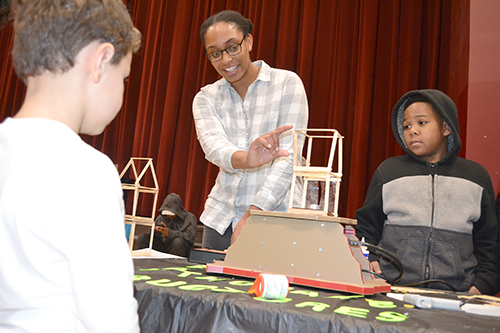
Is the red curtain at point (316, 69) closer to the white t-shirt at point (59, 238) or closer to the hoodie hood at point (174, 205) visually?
the hoodie hood at point (174, 205)

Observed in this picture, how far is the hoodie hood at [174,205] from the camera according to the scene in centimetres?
399

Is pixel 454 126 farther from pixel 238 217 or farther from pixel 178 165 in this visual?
pixel 178 165

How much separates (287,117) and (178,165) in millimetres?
2919

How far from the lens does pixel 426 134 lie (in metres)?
1.70

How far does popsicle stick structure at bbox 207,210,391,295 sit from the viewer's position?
92cm

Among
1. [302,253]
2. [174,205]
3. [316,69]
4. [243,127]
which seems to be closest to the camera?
[302,253]

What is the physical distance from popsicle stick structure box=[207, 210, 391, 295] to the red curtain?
235 cm

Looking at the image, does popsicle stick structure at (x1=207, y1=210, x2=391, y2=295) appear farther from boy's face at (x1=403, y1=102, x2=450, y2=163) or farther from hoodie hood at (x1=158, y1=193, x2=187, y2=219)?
hoodie hood at (x1=158, y1=193, x2=187, y2=219)

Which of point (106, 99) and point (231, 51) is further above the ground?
point (231, 51)

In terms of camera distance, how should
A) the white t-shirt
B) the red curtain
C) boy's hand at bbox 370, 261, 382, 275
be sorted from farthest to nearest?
the red curtain
boy's hand at bbox 370, 261, 382, 275
the white t-shirt

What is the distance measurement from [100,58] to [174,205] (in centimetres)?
347

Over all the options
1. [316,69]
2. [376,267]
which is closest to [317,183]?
[376,267]

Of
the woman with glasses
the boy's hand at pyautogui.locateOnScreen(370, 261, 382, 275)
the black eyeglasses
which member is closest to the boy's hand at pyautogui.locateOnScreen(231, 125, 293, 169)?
the woman with glasses

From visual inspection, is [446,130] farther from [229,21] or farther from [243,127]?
[229,21]
